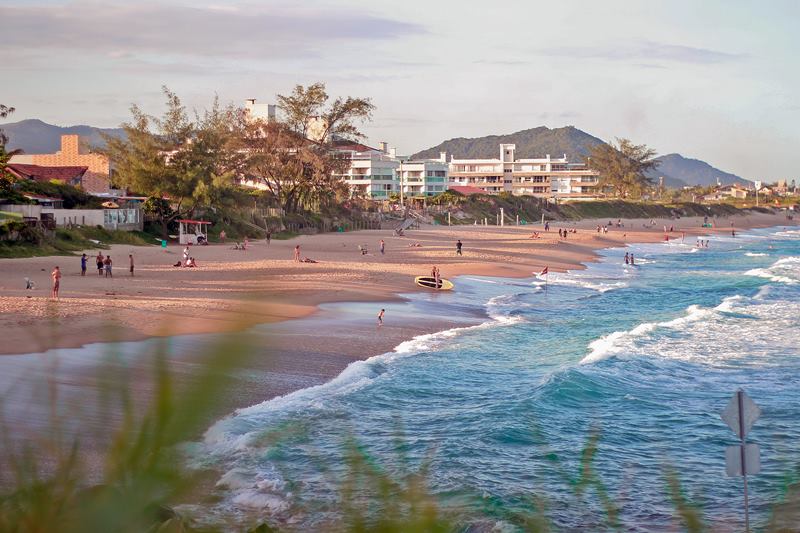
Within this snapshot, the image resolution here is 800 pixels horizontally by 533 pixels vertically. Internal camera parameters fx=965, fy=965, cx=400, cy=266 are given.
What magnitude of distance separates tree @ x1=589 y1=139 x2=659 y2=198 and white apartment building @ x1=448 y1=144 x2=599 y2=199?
3137 mm

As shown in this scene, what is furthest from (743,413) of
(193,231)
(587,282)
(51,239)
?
(193,231)

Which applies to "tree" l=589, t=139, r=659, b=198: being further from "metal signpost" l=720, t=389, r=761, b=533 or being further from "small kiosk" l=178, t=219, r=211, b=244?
"metal signpost" l=720, t=389, r=761, b=533

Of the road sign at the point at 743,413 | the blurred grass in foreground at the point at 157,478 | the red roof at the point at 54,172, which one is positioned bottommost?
the road sign at the point at 743,413

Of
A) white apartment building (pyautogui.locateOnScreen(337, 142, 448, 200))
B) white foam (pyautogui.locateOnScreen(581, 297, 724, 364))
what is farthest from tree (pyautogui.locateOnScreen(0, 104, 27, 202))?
white apartment building (pyautogui.locateOnScreen(337, 142, 448, 200))

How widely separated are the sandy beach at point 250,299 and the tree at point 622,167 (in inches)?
4053

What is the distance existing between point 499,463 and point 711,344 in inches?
556

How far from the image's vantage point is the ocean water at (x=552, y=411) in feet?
35.9

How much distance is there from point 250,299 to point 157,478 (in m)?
0.70

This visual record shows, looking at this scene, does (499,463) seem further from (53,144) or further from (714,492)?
(53,144)

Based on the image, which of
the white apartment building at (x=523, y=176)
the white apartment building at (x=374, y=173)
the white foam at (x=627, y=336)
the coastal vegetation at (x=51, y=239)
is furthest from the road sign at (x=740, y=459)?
the white apartment building at (x=523, y=176)

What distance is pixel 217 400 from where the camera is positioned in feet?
4.26

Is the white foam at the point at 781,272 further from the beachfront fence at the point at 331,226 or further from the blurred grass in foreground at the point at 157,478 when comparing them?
the blurred grass in foreground at the point at 157,478

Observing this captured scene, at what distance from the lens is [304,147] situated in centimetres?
7231

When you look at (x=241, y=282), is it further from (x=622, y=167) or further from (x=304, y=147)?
(x=622, y=167)
